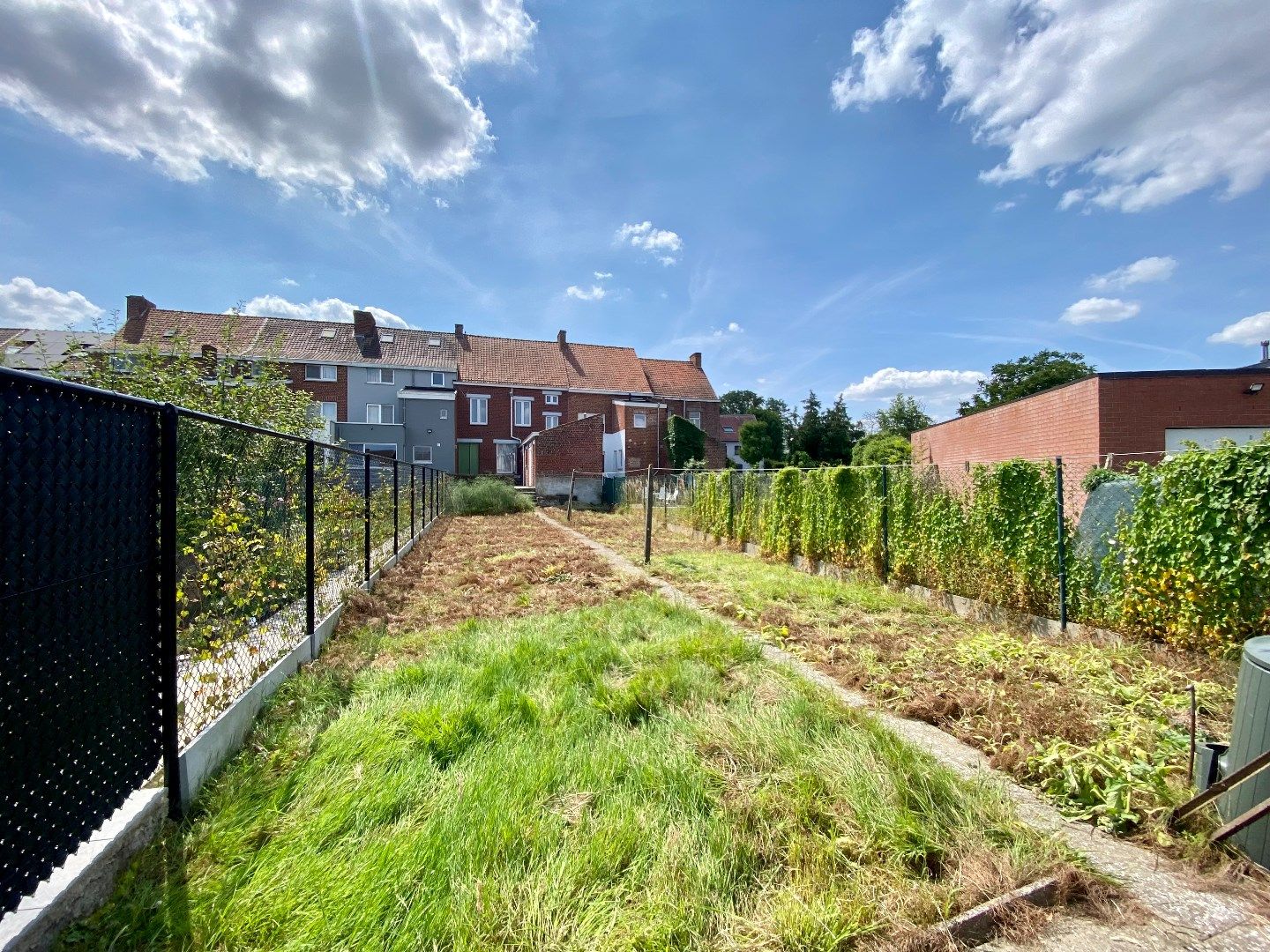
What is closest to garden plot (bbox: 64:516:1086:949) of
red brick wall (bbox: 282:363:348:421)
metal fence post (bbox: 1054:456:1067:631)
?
metal fence post (bbox: 1054:456:1067:631)

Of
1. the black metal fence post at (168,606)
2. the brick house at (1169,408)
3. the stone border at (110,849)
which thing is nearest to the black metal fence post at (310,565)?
the stone border at (110,849)

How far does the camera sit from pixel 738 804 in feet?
7.30

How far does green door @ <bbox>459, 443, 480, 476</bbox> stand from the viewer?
3347 centimetres

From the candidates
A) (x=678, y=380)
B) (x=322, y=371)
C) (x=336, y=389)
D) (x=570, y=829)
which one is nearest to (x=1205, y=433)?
(x=570, y=829)

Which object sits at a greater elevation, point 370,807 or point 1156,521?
point 1156,521

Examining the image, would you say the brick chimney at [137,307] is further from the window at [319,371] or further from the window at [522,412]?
the window at [522,412]

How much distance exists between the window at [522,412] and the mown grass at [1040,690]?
30.4m

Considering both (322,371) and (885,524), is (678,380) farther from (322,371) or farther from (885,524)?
(885,524)

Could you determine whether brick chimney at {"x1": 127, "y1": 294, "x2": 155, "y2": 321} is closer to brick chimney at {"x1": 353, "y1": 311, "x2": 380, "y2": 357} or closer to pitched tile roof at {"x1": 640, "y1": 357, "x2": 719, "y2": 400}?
brick chimney at {"x1": 353, "y1": 311, "x2": 380, "y2": 357}

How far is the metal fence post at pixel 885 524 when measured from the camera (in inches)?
298

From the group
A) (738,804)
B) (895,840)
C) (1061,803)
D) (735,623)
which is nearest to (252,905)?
(738,804)

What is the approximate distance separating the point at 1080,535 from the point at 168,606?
6.96 metres

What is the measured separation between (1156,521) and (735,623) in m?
3.62

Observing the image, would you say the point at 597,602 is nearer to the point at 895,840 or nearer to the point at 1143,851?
the point at 895,840
